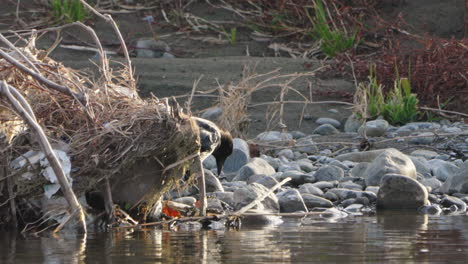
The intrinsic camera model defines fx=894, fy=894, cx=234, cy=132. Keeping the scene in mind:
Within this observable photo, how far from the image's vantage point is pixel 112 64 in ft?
35.9

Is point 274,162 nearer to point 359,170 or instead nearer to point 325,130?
point 359,170

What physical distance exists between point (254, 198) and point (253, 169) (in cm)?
119

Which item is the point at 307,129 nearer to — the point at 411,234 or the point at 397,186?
Answer: the point at 397,186

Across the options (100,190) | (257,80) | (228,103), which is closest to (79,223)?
(100,190)

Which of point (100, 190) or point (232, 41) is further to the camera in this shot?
point (232, 41)

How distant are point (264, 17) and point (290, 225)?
8121 millimetres

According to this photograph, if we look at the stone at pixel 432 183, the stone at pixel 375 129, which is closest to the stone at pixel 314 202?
the stone at pixel 432 183

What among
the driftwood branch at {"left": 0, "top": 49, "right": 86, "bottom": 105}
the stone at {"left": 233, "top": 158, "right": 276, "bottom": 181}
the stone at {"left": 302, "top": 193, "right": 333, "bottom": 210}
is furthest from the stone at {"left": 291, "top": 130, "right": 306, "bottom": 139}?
the driftwood branch at {"left": 0, "top": 49, "right": 86, "bottom": 105}

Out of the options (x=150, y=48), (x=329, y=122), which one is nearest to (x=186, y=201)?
(x=329, y=122)

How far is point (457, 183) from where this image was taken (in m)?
5.73

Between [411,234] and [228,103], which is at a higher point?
[228,103]

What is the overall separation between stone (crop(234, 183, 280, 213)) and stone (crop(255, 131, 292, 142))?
274 centimetres

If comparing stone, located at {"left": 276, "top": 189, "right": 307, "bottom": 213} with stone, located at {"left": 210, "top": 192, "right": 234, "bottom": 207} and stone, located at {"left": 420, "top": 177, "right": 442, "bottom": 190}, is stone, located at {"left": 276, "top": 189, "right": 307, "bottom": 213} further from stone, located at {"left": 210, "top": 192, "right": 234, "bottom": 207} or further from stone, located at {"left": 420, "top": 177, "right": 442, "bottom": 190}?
stone, located at {"left": 420, "top": 177, "right": 442, "bottom": 190}

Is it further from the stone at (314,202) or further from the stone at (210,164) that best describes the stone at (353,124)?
the stone at (314,202)
